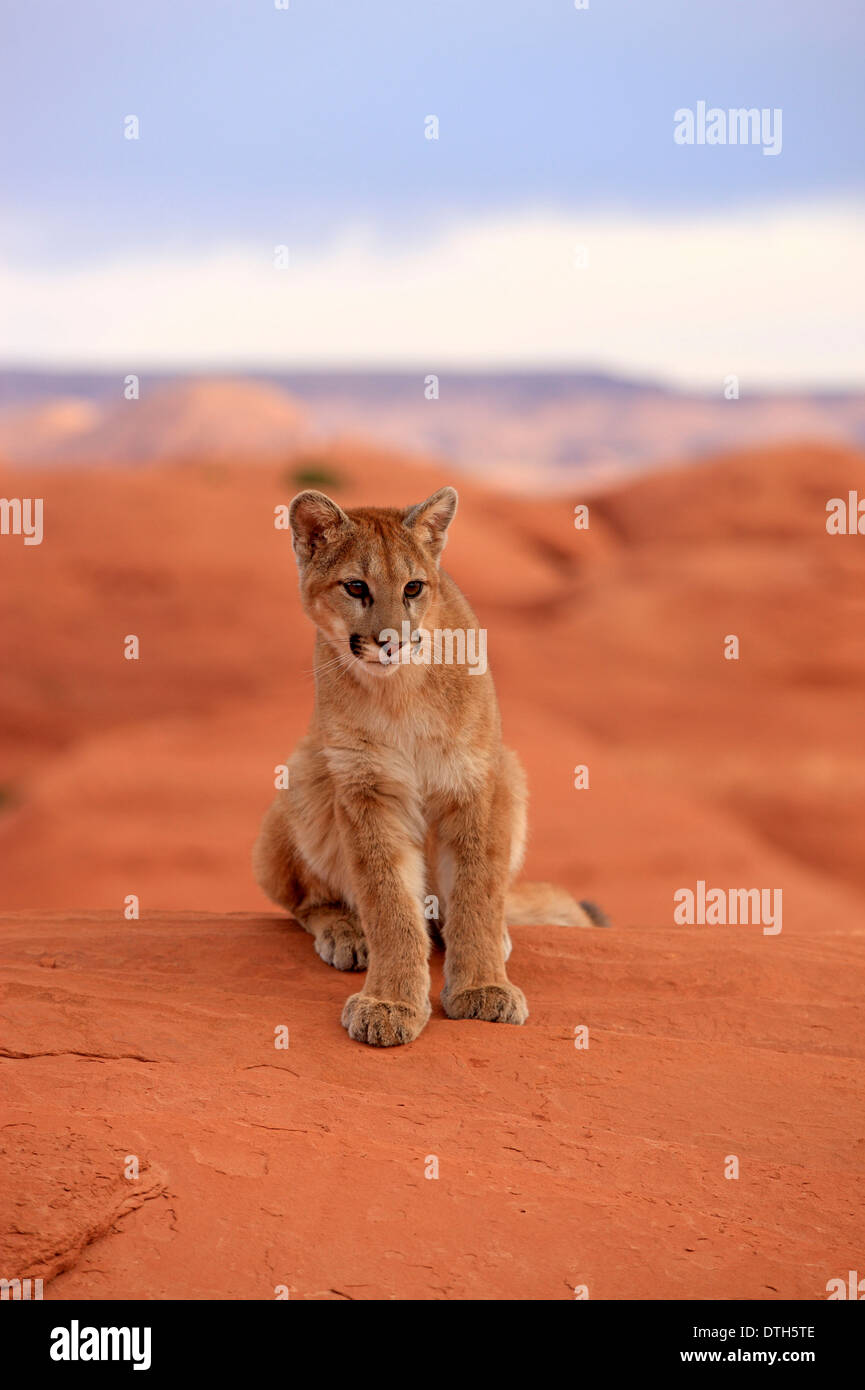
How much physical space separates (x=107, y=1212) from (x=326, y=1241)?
62cm

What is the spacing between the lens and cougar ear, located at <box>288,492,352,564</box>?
553 cm

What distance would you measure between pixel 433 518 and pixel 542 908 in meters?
2.39

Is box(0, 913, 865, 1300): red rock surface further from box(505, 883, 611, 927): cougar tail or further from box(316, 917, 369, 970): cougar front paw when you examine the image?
box(505, 883, 611, 927): cougar tail

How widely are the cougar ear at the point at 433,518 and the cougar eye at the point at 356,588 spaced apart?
0.39 m

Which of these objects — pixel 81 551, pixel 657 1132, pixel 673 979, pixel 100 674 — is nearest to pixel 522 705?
pixel 100 674

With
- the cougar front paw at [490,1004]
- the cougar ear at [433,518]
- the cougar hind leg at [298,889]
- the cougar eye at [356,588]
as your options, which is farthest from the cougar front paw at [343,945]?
the cougar ear at [433,518]

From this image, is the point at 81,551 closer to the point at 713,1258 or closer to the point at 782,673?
the point at 782,673

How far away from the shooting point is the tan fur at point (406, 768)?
533 centimetres

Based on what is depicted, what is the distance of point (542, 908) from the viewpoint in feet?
23.0
